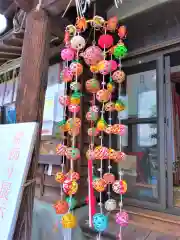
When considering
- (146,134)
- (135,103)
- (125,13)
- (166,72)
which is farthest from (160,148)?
(125,13)

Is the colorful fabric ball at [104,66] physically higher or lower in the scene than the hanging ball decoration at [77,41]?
lower

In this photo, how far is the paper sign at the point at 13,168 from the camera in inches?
42.6

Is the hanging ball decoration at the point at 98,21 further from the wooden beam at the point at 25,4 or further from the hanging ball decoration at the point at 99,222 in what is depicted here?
the hanging ball decoration at the point at 99,222

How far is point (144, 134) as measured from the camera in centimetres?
202

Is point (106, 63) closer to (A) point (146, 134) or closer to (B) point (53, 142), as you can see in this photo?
(A) point (146, 134)

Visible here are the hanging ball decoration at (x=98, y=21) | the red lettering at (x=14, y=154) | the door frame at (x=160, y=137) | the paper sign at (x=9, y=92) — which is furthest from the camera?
the paper sign at (x=9, y=92)

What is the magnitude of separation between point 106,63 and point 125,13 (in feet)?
3.26

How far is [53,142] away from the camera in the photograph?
210cm

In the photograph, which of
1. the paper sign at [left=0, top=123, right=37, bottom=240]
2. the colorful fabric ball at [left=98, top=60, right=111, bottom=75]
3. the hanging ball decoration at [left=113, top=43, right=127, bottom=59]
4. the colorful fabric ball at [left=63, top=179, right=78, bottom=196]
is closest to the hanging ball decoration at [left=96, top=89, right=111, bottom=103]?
the colorful fabric ball at [left=98, top=60, right=111, bottom=75]

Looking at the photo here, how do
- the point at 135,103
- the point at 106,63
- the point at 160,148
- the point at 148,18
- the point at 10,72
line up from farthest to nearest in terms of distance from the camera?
the point at 10,72 → the point at 135,103 → the point at 148,18 → the point at 160,148 → the point at 106,63

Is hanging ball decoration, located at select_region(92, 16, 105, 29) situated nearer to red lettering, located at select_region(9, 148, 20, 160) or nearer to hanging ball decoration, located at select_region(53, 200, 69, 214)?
red lettering, located at select_region(9, 148, 20, 160)

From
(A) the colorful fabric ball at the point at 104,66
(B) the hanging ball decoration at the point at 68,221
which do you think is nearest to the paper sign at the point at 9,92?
(A) the colorful fabric ball at the point at 104,66

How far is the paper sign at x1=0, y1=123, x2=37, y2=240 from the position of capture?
108 cm

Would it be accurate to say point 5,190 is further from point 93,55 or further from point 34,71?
point 93,55
